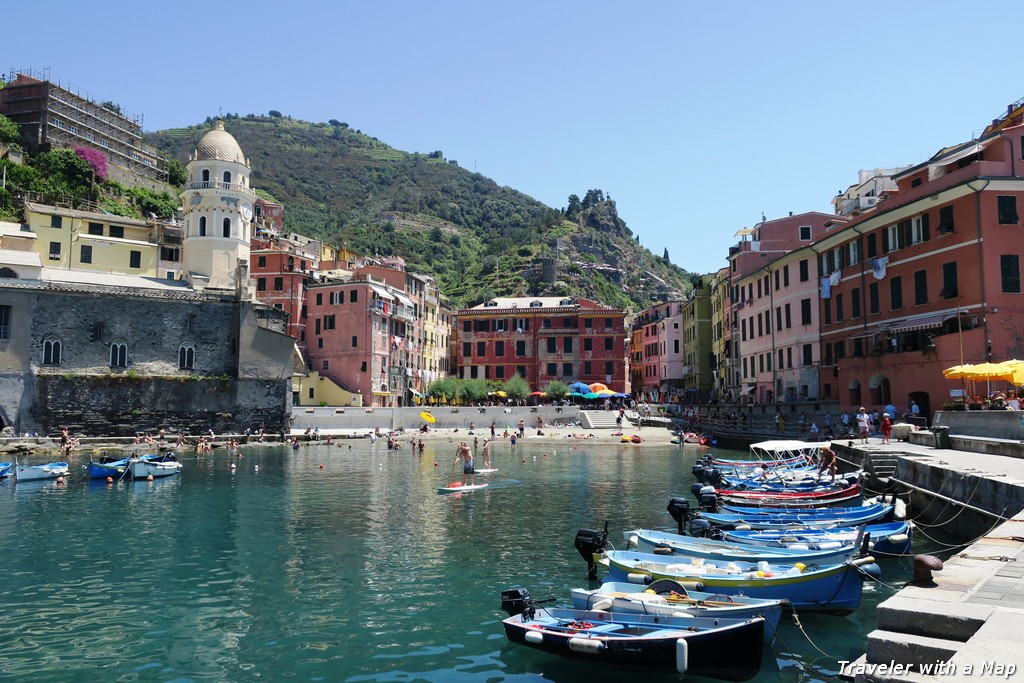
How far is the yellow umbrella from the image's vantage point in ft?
89.5

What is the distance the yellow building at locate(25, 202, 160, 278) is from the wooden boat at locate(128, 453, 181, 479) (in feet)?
126

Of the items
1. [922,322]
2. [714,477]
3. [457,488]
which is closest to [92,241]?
[457,488]

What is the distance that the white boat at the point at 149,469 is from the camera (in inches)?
1459

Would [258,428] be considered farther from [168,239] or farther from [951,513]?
[951,513]

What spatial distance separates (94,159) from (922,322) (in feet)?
286

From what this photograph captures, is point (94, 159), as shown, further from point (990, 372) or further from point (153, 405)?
point (990, 372)

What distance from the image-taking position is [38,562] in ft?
61.3

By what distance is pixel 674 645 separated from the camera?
10281mm

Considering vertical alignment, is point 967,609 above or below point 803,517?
above

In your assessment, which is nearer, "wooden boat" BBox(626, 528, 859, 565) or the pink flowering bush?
"wooden boat" BBox(626, 528, 859, 565)

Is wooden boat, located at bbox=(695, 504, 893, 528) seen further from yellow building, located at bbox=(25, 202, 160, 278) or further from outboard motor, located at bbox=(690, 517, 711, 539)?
yellow building, located at bbox=(25, 202, 160, 278)

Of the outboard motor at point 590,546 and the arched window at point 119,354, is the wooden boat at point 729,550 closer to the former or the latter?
the outboard motor at point 590,546

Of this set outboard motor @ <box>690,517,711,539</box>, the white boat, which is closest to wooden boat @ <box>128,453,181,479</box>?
the white boat

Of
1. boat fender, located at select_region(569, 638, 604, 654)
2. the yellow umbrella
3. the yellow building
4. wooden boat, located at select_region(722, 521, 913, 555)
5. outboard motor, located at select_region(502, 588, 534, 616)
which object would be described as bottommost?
boat fender, located at select_region(569, 638, 604, 654)
